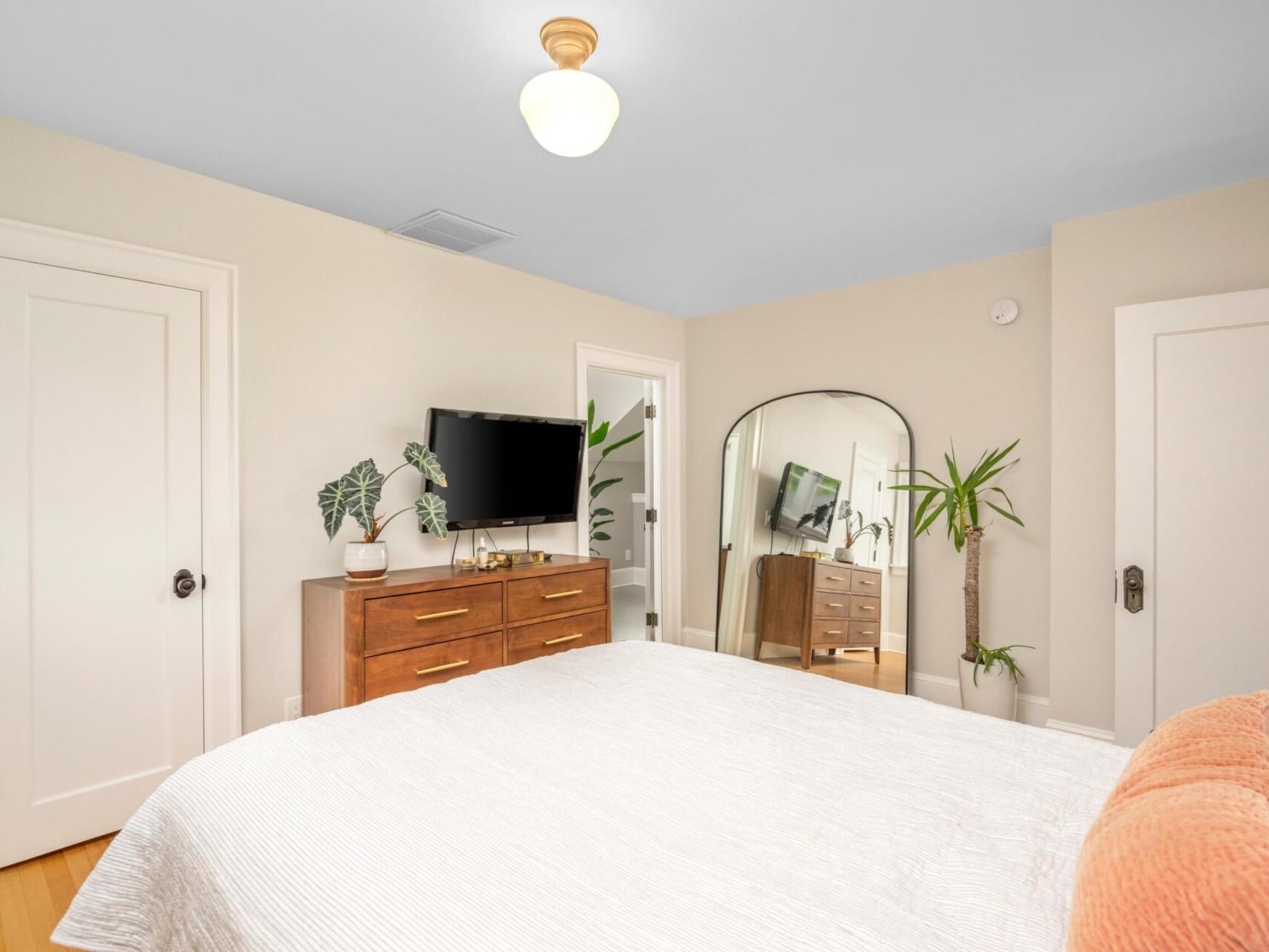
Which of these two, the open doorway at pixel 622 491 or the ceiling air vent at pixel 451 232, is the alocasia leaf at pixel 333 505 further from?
the open doorway at pixel 622 491

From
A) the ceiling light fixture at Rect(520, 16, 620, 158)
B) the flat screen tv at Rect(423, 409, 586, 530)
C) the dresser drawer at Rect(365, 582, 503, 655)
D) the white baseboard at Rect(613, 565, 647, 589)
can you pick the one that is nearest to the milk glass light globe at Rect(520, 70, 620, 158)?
the ceiling light fixture at Rect(520, 16, 620, 158)

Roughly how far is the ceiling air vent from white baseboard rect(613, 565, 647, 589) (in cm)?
441

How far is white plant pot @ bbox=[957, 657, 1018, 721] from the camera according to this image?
329 centimetres

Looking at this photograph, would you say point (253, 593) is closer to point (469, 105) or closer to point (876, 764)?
point (469, 105)

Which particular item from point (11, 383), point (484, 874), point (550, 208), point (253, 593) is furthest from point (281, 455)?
point (484, 874)

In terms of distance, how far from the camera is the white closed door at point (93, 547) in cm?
227

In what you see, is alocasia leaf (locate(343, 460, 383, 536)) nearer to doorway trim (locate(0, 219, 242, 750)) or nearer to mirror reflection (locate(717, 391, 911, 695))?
doorway trim (locate(0, 219, 242, 750))

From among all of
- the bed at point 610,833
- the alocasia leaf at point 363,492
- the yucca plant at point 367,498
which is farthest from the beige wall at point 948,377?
the alocasia leaf at point 363,492

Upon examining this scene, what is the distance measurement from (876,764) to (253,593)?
8.17 feet

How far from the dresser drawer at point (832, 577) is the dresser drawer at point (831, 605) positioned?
32 mm

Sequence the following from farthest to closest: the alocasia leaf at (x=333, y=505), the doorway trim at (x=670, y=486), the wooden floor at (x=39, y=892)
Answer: the doorway trim at (x=670, y=486), the alocasia leaf at (x=333, y=505), the wooden floor at (x=39, y=892)

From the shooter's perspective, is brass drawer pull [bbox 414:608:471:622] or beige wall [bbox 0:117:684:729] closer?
beige wall [bbox 0:117:684:729]

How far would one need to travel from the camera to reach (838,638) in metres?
4.05

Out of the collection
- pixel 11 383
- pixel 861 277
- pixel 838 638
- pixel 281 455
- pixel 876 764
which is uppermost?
pixel 861 277
